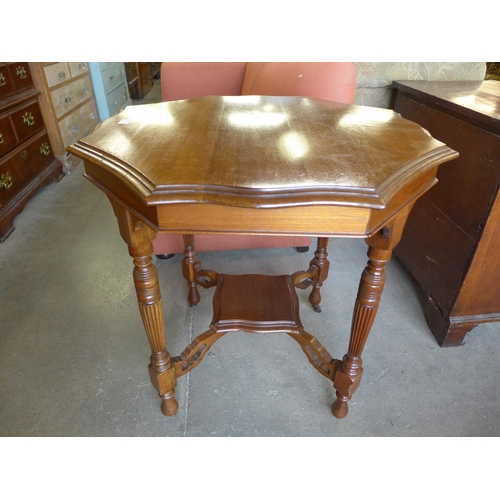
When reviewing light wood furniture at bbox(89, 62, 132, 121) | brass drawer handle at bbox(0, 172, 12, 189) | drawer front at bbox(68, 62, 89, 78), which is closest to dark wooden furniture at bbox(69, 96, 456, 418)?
brass drawer handle at bbox(0, 172, 12, 189)

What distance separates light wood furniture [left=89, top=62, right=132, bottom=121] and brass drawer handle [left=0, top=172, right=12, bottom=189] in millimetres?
1368

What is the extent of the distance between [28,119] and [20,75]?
0.84ft

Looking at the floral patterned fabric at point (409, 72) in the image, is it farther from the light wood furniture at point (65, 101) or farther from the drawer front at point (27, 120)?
the light wood furniture at point (65, 101)

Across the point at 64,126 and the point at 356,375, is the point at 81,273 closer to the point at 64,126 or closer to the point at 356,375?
the point at 356,375

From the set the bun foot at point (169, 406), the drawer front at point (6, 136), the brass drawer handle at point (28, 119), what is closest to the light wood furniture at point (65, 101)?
the brass drawer handle at point (28, 119)

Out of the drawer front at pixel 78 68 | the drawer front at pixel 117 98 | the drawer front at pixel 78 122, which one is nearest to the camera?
the drawer front at pixel 78 122

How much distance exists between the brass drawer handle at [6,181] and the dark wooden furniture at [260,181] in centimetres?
138

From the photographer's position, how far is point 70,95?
2.84 m

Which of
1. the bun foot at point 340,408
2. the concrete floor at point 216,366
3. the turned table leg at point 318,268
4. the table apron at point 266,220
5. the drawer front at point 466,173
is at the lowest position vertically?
the concrete floor at point 216,366

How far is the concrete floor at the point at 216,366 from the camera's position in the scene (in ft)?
3.53

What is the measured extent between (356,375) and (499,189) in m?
0.65

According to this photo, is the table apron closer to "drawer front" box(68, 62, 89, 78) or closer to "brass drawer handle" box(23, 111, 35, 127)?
"brass drawer handle" box(23, 111, 35, 127)

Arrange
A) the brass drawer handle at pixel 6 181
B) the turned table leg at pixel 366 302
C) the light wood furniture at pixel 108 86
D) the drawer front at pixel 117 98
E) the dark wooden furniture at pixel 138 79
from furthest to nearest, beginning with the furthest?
the dark wooden furniture at pixel 138 79 → the drawer front at pixel 117 98 → the light wood furniture at pixel 108 86 → the brass drawer handle at pixel 6 181 → the turned table leg at pixel 366 302

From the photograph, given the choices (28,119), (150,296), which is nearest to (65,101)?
(28,119)
